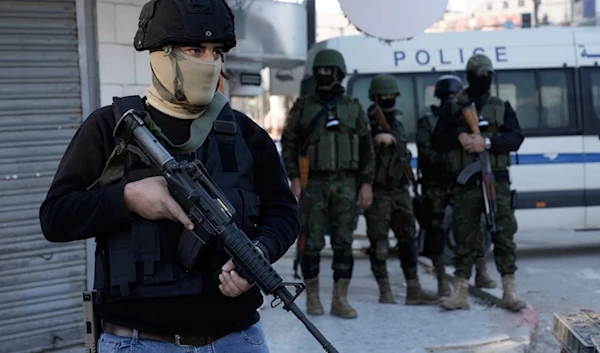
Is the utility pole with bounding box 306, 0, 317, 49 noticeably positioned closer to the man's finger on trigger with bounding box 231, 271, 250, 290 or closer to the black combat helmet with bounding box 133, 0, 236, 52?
the black combat helmet with bounding box 133, 0, 236, 52

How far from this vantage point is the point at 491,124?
20.4 ft

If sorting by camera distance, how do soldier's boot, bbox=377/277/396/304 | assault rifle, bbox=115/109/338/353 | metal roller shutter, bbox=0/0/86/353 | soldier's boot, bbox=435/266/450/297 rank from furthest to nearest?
soldier's boot, bbox=435/266/450/297, soldier's boot, bbox=377/277/396/304, metal roller shutter, bbox=0/0/86/353, assault rifle, bbox=115/109/338/353

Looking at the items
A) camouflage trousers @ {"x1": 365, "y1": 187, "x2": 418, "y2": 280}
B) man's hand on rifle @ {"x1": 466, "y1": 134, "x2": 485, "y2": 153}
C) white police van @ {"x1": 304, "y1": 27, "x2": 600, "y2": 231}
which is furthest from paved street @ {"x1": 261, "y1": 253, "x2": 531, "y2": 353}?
white police van @ {"x1": 304, "y1": 27, "x2": 600, "y2": 231}

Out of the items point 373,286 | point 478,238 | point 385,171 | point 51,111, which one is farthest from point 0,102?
point 373,286

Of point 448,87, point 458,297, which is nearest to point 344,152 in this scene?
point 458,297

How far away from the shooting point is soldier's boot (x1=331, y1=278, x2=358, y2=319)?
6.22m

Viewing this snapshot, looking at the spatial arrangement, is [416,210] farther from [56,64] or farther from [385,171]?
[56,64]

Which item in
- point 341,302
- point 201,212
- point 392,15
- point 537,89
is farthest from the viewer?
point 537,89

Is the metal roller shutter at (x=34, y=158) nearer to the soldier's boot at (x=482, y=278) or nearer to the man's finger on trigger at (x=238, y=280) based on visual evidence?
the man's finger on trigger at (x=238, y=280)

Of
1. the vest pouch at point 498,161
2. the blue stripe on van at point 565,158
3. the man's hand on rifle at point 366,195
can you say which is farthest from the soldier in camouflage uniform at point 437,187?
the blue stripe on van at point 565,158

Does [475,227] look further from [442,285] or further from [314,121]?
[314,121]

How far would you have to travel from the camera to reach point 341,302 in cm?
624

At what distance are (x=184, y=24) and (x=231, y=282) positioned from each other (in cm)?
70

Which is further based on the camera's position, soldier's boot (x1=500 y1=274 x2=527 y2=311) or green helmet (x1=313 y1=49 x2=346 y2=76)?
soldier's boot (x1=500 y1=274 x2=527 y2=311)
